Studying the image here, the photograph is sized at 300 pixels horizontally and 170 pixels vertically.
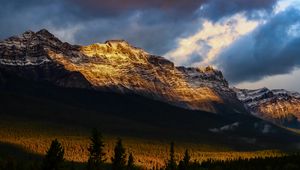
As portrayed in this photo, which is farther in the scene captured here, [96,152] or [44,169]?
[96,152]

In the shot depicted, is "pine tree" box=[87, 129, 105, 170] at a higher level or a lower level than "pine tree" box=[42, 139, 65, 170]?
higher

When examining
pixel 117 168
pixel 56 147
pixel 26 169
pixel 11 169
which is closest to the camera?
pixel 56 147

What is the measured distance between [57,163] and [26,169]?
97.9 m

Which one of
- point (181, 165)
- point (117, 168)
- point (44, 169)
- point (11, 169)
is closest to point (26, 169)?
point (11, 169)

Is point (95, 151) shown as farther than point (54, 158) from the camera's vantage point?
Yes

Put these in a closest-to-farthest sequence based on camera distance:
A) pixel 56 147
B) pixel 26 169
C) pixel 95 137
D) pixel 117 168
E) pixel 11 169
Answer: pixel 56 147 → pixel 95 137 → pixel 117 168 → pixel 11 169 → pixel 26 169

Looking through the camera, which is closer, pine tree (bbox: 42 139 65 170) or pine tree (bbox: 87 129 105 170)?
pine tree (bbox: 42 139 65 170)

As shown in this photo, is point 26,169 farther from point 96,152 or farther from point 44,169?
point 44,169

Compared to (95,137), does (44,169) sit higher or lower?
lower

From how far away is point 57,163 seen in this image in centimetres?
10119

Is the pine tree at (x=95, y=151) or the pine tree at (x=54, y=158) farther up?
the pine tree at (x=95, y=151)

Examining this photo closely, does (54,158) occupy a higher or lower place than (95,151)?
lower

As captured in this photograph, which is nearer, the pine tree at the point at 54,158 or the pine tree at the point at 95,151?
the pine tree at the point at 54,158

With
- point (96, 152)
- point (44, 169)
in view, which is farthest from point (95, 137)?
point (44, 169)
